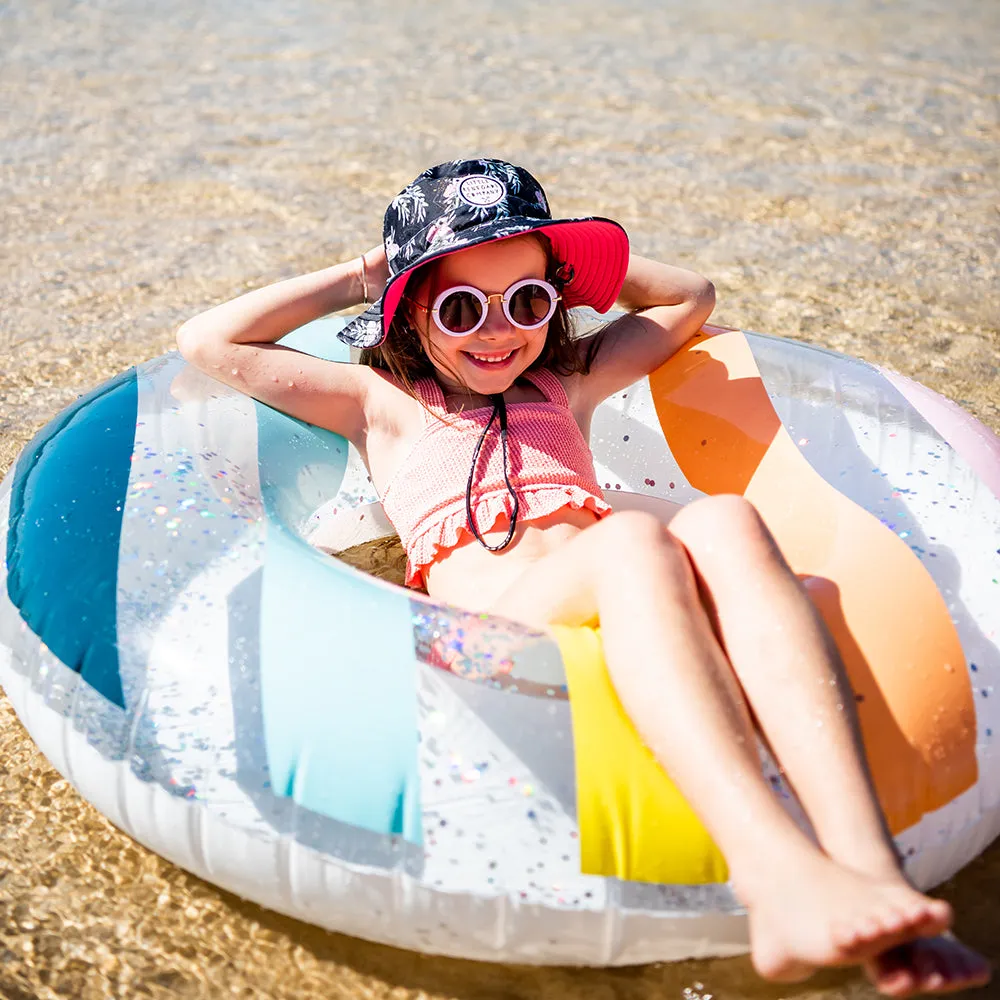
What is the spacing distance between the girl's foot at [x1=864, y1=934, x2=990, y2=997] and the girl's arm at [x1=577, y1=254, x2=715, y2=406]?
132cm

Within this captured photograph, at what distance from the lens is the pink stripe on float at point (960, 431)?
90.4 inches

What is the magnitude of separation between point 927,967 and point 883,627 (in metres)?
0.55

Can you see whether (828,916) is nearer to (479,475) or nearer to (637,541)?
(637,541)

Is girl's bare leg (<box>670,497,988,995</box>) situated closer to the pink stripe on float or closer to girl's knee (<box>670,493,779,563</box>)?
girl's knee (<box>670,493,779,563</box>)

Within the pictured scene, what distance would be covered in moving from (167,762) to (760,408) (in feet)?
4.41

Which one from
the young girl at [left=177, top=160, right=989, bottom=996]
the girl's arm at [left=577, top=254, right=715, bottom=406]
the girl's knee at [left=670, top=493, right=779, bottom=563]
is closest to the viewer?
the young girl at [left=177, top=160, right=989, bottom=996]

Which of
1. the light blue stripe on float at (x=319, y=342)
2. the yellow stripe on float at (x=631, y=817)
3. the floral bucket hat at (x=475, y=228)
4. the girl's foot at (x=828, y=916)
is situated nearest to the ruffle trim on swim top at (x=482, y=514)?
the floral bucket hat at (x=475, y=228)

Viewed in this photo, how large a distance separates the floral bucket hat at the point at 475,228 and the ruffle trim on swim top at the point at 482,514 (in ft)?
1.14

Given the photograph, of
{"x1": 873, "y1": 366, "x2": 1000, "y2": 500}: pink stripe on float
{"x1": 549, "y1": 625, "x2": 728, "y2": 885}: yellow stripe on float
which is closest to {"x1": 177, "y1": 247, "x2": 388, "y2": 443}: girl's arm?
{"x1": 549, "y1": 625, "x2": 728, "y2": 885}: yellow stripe on float

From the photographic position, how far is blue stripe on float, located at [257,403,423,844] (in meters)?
1.71

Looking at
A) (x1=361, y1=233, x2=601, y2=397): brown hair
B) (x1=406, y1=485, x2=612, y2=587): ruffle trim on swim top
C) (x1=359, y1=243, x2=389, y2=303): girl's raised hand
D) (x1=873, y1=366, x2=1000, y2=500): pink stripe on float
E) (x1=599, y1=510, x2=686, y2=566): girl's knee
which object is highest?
(x1=359, y1=243, x2=389, y2=303): girl's raised hand

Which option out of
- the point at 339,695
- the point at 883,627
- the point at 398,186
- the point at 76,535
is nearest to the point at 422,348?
the point at 76,535

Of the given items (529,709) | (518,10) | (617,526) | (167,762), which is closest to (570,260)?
(617,526)

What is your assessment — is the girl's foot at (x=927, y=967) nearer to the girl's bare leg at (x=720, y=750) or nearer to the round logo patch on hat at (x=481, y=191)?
the girl's bare leg at (x=720, y=750)
